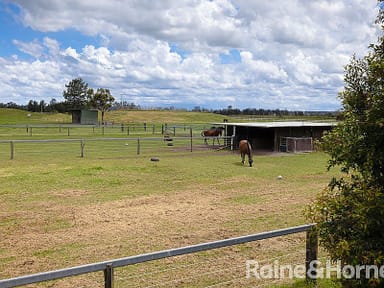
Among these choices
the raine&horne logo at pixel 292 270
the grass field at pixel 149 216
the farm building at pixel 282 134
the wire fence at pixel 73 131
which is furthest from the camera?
the wire fence at pixel 73 131

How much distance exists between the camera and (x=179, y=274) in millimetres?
5020

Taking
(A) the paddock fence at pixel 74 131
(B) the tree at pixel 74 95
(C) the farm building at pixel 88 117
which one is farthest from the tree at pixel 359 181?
(B) the tree at pixel 74 95

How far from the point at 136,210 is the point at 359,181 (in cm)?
600

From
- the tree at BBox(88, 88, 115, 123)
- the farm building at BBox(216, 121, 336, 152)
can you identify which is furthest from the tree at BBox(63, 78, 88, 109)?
the farm building at BBox(216, 121, 336, 152)

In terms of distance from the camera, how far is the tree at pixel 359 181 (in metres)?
2.86

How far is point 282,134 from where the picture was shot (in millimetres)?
24188

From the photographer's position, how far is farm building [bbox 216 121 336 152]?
2289 cm

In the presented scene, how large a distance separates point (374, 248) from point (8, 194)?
9532 millimetres

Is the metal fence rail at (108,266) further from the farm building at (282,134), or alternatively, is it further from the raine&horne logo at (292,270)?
the farm building at (282,134)

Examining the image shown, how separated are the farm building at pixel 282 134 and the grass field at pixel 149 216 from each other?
749 centimetres

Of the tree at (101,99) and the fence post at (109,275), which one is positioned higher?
the tree at (101,99)

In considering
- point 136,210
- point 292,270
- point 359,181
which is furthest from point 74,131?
point 359,181

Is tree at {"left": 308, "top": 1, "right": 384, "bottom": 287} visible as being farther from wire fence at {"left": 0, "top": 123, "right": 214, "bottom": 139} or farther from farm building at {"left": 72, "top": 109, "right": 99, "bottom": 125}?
farm building at {"left": 72, "top": 109, "right": 99, "bottom": 125}

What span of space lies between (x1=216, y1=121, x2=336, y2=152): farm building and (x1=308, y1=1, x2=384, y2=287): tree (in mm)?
19236
